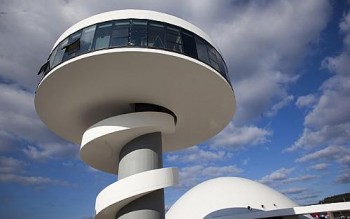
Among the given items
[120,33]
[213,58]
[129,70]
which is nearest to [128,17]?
[120,33]

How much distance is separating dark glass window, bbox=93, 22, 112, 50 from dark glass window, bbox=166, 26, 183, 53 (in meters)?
2.67

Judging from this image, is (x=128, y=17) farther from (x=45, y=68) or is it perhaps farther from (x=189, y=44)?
(x=45, y=68)

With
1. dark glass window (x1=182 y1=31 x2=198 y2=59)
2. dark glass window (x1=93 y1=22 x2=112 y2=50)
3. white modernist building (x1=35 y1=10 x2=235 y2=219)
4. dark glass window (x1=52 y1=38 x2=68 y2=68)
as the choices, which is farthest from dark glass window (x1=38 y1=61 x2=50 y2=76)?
dark glass window (x1=182 y1=31 x2=198 y2=59)

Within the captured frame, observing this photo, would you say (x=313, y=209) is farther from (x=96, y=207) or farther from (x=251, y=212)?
(x=96, y=207)

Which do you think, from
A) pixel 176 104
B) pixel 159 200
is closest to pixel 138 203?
pixel 159 200

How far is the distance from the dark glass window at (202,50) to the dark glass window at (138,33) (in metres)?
2.74

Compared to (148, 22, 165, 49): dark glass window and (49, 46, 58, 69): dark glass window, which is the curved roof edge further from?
(49, 46, 58, 69): dark glass window

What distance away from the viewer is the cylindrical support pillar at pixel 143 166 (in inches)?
561


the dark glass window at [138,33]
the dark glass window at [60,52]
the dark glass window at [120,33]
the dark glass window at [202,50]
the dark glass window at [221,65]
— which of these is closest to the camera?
the dark glass window at [120,33]

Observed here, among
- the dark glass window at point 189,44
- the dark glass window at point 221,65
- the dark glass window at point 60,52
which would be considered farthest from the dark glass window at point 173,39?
the dark glass window at point 60,52

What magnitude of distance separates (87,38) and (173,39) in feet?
12.9

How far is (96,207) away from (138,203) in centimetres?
216

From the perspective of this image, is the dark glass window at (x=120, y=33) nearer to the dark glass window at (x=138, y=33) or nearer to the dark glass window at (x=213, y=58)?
the dark glass window at (x=138, y=33)

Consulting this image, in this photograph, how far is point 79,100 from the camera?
15.3 meters
